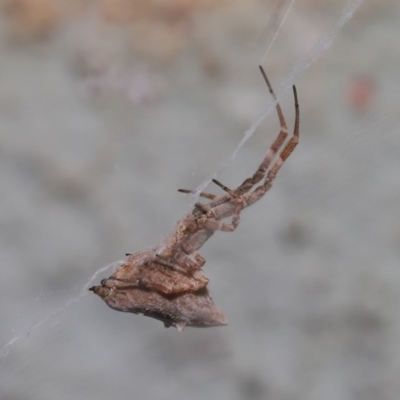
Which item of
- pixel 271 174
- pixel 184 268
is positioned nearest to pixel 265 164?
pixel 271 174

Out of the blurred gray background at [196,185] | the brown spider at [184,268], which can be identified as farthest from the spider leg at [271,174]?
the blurred gray background at [196,185]

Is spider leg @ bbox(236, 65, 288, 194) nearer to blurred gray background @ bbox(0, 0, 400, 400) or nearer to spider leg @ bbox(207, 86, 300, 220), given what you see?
spider leg @ bbox(207, 86, 300, 220)

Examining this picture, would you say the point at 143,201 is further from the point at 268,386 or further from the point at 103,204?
the point at 268,386

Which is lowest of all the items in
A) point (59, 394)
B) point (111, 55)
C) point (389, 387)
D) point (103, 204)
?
point (59, 394)

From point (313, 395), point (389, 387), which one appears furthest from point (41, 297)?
point (389, 387)

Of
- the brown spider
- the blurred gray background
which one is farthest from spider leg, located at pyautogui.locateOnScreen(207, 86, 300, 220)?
the blurred gray background

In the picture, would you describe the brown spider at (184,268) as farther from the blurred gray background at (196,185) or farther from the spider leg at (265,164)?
the blurred gray background at (196,185)
